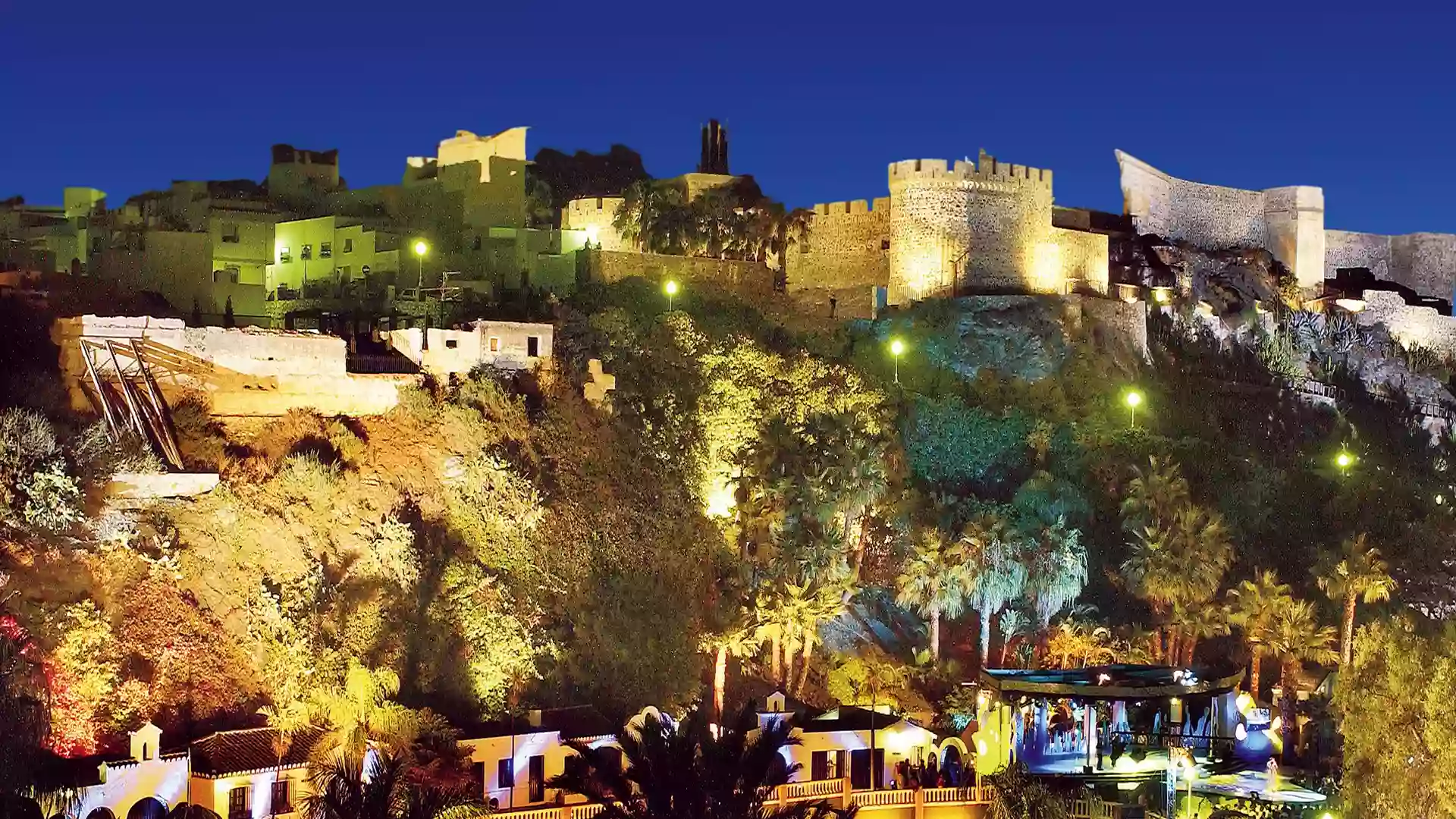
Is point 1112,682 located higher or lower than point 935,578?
lower

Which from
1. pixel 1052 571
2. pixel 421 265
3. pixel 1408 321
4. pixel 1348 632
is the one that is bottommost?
pixel 1348 632

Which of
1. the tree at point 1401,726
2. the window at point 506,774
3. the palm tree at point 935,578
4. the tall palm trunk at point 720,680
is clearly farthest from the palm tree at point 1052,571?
the window at point 506,774

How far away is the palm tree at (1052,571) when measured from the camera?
51.5 metres

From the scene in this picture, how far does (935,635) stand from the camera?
5122 cm

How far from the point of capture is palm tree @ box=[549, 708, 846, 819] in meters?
33.5

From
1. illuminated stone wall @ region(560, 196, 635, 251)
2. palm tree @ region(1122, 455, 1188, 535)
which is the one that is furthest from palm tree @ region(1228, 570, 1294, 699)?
illuminated stone wall @ region(560, 196, 635, 251)

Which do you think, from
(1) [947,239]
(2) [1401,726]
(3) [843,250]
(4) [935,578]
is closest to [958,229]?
(1) [947,239]

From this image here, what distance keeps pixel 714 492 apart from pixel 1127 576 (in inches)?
418

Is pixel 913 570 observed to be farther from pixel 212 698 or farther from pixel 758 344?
pixel 212 698

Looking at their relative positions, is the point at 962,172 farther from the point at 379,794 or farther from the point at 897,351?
the point at 379,794

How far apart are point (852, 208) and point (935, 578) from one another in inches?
581

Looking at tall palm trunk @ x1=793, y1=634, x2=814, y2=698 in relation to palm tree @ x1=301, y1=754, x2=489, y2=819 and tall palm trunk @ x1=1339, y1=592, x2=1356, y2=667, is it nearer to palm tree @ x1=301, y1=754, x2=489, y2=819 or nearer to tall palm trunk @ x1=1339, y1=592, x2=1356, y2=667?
palm tree @ x1=301, y1=754, x2=489, y2=819

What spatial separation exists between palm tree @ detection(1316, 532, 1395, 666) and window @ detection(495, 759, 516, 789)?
69.8 feet

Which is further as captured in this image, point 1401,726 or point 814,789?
point 814,789
